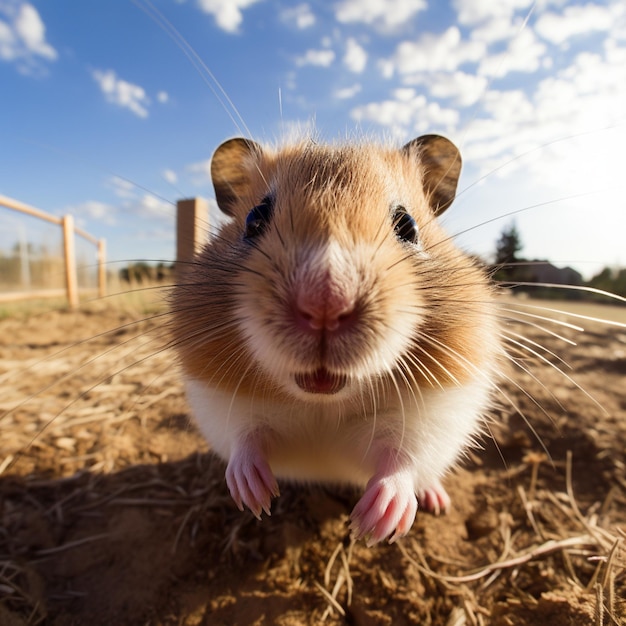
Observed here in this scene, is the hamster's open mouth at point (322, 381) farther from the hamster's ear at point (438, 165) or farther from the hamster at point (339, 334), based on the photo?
the hamster's ear at point (438, 165)

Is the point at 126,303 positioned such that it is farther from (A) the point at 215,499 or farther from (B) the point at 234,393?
(B) the point at 234,393

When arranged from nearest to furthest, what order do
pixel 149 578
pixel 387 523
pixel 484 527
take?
1. pixel 387 523
2. pixel 149 578
3. pixel 484 527

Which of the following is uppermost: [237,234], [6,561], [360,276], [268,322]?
[237,234]

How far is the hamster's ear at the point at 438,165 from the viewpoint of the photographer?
2428 mm

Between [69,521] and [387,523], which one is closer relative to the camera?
[387,523]

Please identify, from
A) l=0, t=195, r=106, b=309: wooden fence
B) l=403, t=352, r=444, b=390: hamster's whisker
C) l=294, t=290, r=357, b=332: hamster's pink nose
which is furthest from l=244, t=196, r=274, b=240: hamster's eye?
l=0, t=195, r=106, b=309: wooden fence

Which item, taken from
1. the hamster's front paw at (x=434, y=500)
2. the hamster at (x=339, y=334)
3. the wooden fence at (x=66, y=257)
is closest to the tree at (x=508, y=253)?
the hamster at (x=339, y=334)

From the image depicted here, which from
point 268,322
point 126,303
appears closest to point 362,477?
point 268,322

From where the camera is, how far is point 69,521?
2445 millimetres

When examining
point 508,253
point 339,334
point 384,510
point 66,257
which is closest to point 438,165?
point 508,253

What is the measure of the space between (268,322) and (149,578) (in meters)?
1.57

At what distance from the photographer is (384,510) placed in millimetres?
1659

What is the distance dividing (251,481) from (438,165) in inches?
80.3

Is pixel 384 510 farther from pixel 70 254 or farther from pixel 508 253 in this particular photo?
pixel 70 254
